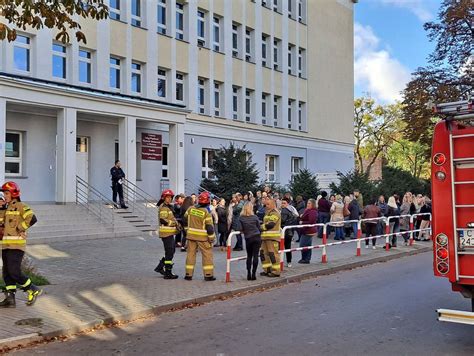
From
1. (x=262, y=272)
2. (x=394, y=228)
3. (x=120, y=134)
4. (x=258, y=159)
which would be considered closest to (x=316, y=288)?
(x=262, y=272)

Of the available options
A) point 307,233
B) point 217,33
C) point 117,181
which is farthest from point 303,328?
point 217,33

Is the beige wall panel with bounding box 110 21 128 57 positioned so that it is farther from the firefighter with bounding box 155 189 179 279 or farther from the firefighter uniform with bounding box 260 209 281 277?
the firefighter uniform with bounding box 260 209 281 277

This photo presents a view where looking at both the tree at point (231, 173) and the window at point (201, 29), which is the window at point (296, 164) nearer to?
the tree at point (231, 173)

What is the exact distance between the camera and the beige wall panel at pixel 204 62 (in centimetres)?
2894

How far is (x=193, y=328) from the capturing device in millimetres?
7691

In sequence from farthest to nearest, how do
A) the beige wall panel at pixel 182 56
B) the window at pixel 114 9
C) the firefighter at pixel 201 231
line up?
the beige wall panel at pixel 182 56 < the window at pixel 114 9 < the firefighter at pixel 201 231

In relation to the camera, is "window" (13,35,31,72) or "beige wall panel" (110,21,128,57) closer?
"window" (13,35,31,72)

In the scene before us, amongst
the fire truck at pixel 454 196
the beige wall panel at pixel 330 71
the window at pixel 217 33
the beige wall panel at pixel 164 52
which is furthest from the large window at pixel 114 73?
the fire truck at pixel 454 196

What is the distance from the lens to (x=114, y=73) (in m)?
24.9

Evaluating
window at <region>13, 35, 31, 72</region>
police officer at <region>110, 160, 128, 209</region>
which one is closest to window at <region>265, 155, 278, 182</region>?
police officer at <region>110, 160, 128, 209</region>

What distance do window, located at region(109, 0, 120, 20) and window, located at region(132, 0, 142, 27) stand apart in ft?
2.94

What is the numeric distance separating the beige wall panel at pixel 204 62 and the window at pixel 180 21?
54.3 inches

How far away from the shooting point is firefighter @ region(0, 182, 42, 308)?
836cm

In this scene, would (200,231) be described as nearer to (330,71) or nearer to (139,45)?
(139,45)
